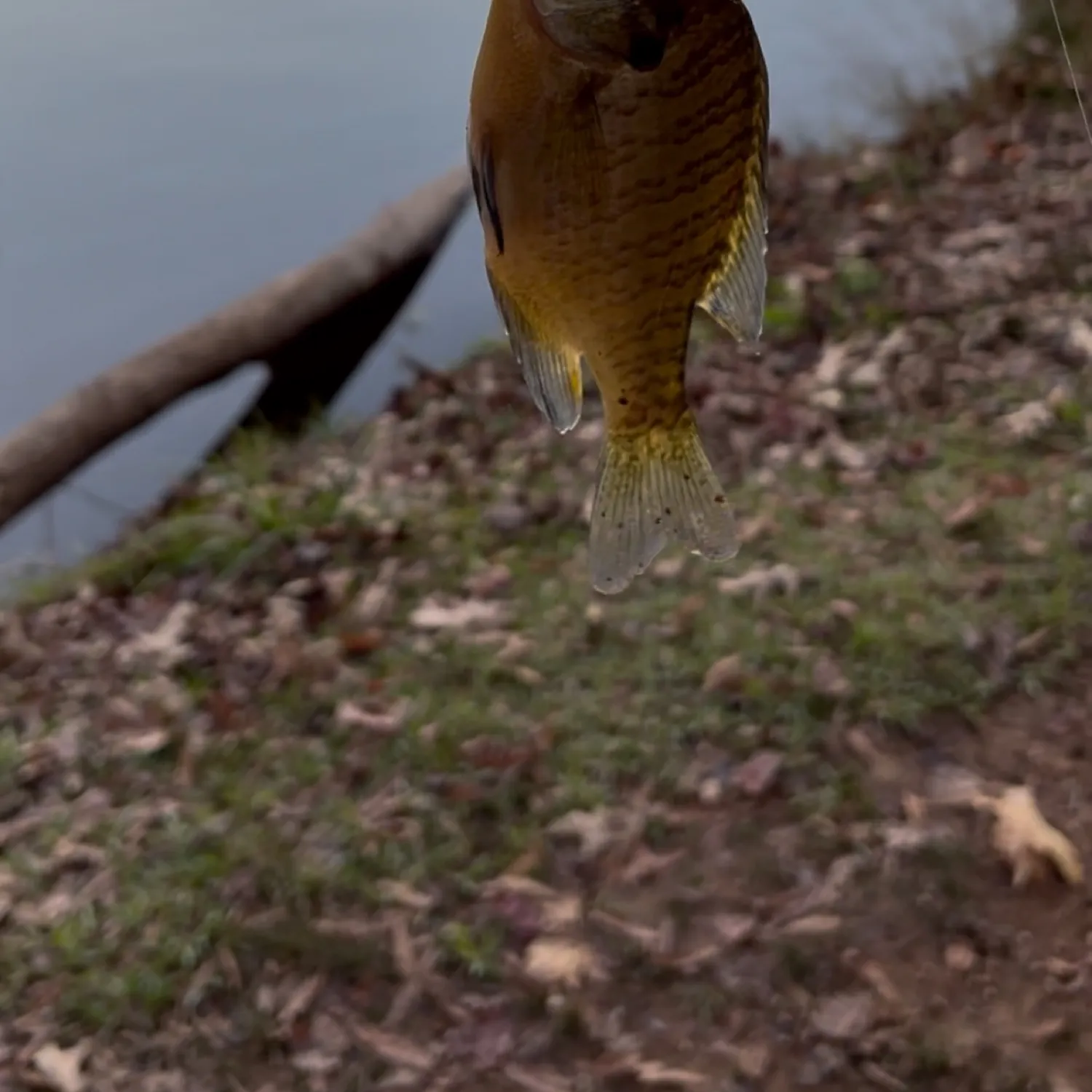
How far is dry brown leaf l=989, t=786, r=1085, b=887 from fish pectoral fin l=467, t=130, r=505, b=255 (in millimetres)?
1911

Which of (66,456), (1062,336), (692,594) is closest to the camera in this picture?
(692,594)

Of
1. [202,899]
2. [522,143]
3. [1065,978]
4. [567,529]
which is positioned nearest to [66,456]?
[567,529]

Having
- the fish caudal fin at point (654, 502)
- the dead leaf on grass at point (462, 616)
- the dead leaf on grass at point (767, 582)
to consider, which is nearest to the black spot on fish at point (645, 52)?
the fish caudal fin at point (654, 502)

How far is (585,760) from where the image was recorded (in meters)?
2.69

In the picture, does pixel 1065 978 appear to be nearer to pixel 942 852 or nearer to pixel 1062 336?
pixel 942 852

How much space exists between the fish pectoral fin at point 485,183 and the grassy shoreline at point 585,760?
1.73 metres

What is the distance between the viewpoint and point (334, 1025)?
91.0 inches

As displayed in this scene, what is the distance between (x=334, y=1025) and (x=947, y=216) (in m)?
3.60

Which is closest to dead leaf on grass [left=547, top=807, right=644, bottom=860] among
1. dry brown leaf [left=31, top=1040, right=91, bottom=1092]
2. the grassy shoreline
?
the grassy shoreline

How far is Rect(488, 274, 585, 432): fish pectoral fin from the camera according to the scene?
0.86 metres

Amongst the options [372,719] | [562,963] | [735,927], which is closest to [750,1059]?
[735,927]

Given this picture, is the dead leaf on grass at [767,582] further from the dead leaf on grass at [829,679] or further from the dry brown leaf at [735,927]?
the dry brown leaf at [735,927]

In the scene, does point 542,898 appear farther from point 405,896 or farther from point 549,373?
point 549,373

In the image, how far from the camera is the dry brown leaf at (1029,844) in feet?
7.64
